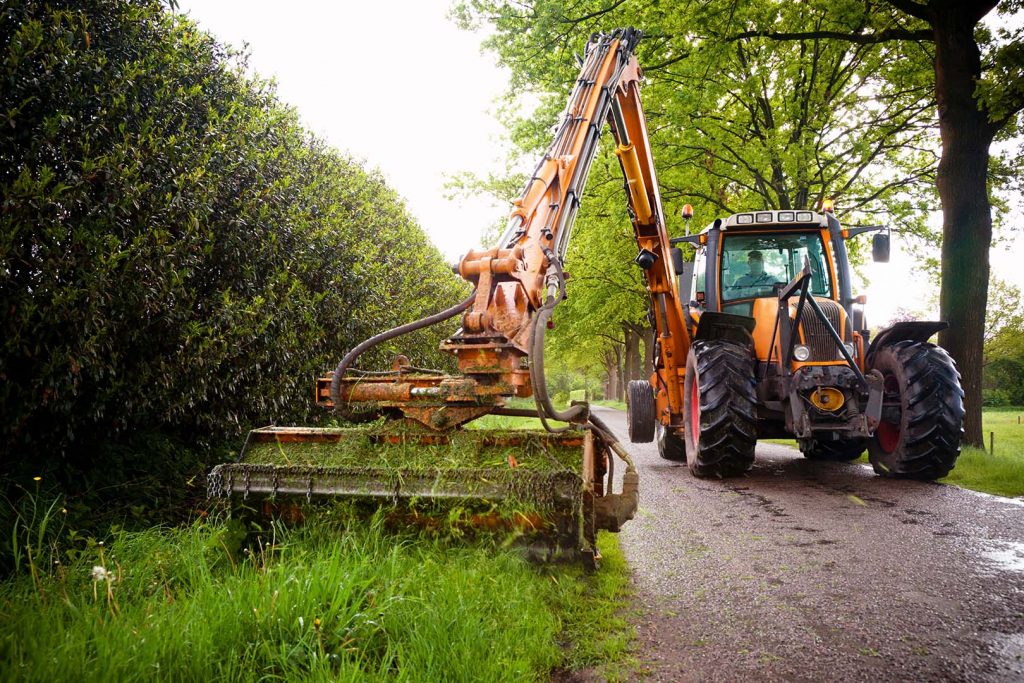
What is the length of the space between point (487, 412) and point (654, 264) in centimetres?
433

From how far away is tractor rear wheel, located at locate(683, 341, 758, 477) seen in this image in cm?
610

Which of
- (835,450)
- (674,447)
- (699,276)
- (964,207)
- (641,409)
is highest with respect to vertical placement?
(964,207)

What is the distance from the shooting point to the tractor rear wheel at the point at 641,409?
8898 mm

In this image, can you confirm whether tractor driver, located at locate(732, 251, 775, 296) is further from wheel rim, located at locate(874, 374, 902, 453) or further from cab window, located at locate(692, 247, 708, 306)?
wheel rim, located at locate(874, 374, 902, 453)

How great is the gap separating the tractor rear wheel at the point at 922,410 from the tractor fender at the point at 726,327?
4.62 ft

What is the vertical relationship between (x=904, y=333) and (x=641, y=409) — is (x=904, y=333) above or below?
above

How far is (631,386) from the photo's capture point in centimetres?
892

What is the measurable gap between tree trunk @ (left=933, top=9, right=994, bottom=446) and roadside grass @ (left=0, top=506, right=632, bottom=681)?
750 centimetres

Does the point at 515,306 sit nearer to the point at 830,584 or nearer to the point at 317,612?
the point at 317,612

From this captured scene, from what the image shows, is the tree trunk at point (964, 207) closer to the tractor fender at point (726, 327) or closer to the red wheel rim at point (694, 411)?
the tractor fender at point (726, 327)

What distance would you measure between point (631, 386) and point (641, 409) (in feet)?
1.19

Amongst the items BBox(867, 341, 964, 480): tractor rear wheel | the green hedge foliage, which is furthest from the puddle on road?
the green hedge foliage

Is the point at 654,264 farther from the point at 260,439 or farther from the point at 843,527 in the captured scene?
the point at 260,439

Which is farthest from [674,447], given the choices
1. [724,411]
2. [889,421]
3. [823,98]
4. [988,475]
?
[823,98]
